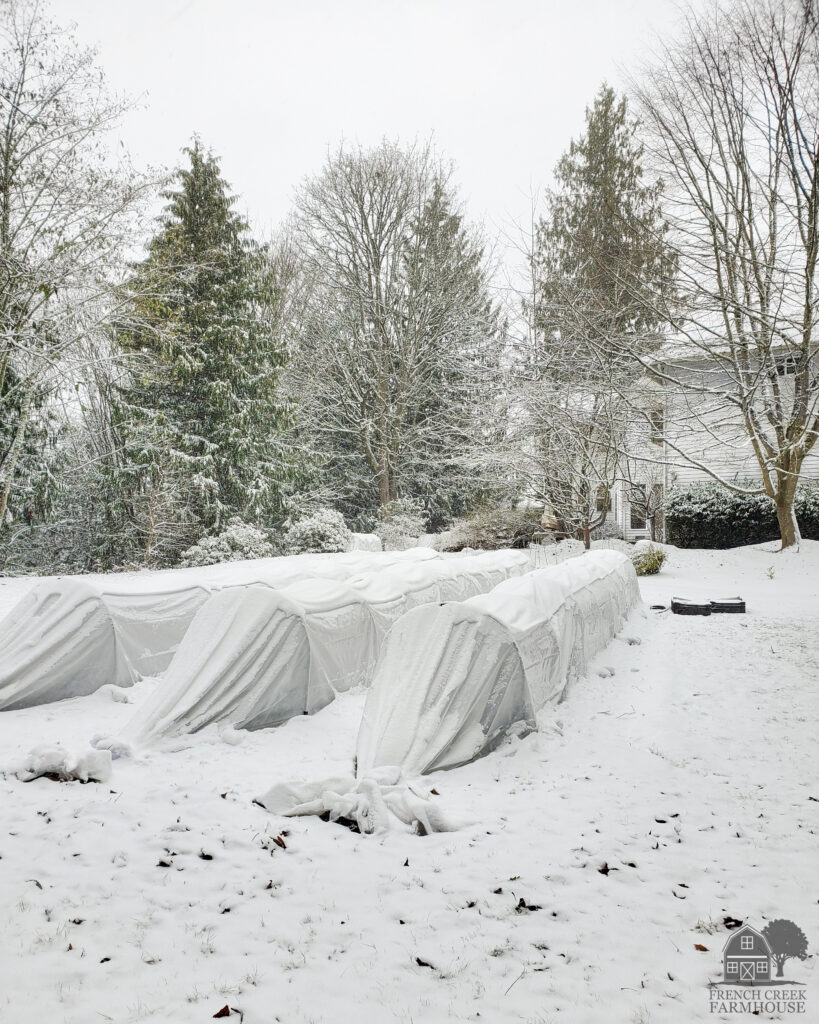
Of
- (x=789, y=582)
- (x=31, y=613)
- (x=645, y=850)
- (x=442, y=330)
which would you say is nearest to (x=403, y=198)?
(x=442, y=330)

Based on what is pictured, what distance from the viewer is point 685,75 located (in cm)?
868

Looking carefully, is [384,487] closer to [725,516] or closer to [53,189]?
[725,516]

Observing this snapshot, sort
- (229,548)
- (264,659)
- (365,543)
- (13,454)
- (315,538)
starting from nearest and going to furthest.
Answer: (264,659) → (13,454) → (229,548) → (315,538) → (365,543)

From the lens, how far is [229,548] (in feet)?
45.4

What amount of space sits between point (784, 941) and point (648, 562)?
37.1 feet

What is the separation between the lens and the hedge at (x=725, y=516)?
14.9 metres

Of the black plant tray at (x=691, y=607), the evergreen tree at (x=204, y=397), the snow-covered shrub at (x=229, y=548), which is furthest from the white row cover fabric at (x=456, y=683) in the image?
the evergreen tree at (x=204, y=397)

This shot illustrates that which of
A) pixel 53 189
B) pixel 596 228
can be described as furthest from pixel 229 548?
pixel 596 228

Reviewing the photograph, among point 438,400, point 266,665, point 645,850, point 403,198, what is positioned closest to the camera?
point 645,850

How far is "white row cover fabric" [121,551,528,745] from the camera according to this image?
439cm

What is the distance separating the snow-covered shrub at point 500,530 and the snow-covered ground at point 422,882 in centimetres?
1193

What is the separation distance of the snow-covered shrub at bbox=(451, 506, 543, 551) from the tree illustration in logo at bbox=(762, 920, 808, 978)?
14.0 metres

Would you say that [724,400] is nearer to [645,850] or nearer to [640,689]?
[640,689]

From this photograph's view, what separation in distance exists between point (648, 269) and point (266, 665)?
8642mm
